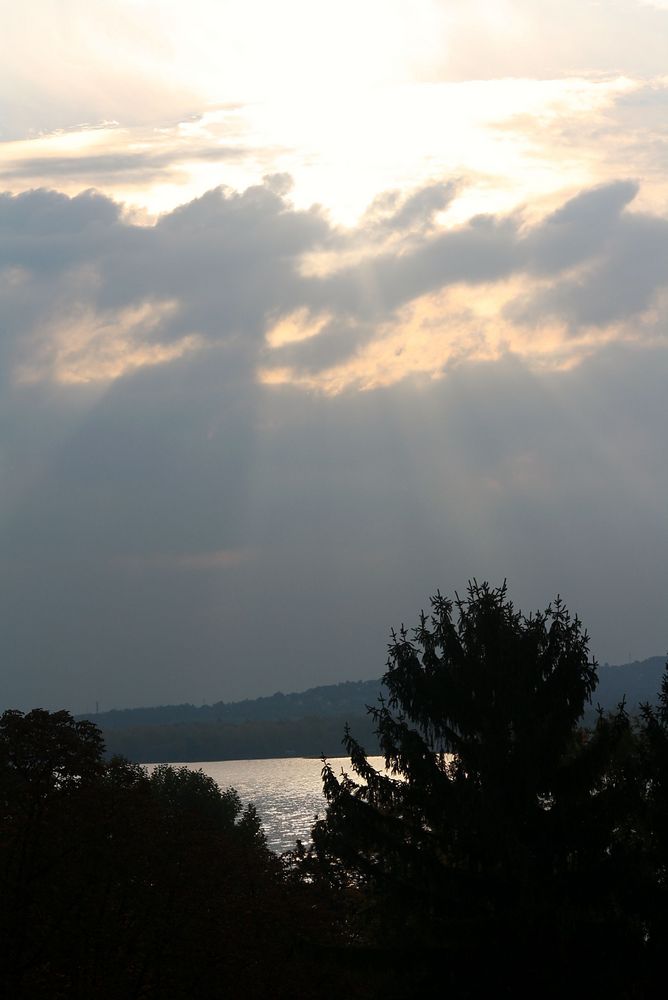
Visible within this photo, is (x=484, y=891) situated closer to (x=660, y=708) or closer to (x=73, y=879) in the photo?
(x=660, y=708)

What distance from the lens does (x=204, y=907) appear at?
34219 millimetres

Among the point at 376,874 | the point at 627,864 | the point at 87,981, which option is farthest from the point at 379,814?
the point at 87,981

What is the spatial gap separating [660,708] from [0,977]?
18.3 meters

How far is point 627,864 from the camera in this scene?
29031 millimetres

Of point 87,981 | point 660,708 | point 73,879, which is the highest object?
point 660,708

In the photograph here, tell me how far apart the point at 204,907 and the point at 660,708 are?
14.0 metres

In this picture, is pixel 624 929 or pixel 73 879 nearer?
pixel 624 929

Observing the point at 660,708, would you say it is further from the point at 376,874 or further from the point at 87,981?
the point at 87,981

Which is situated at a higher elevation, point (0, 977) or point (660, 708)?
point (660, 708)

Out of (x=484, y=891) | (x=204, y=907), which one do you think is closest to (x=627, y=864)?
(x=484, y=891)

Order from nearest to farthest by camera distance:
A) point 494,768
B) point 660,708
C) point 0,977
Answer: point 0,977 → point 494,768 → point 660,708

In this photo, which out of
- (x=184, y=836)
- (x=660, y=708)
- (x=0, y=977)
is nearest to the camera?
(x=0, y=977)

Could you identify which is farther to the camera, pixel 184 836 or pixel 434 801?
pixel 184 836

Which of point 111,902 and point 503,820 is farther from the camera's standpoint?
point 111,902
